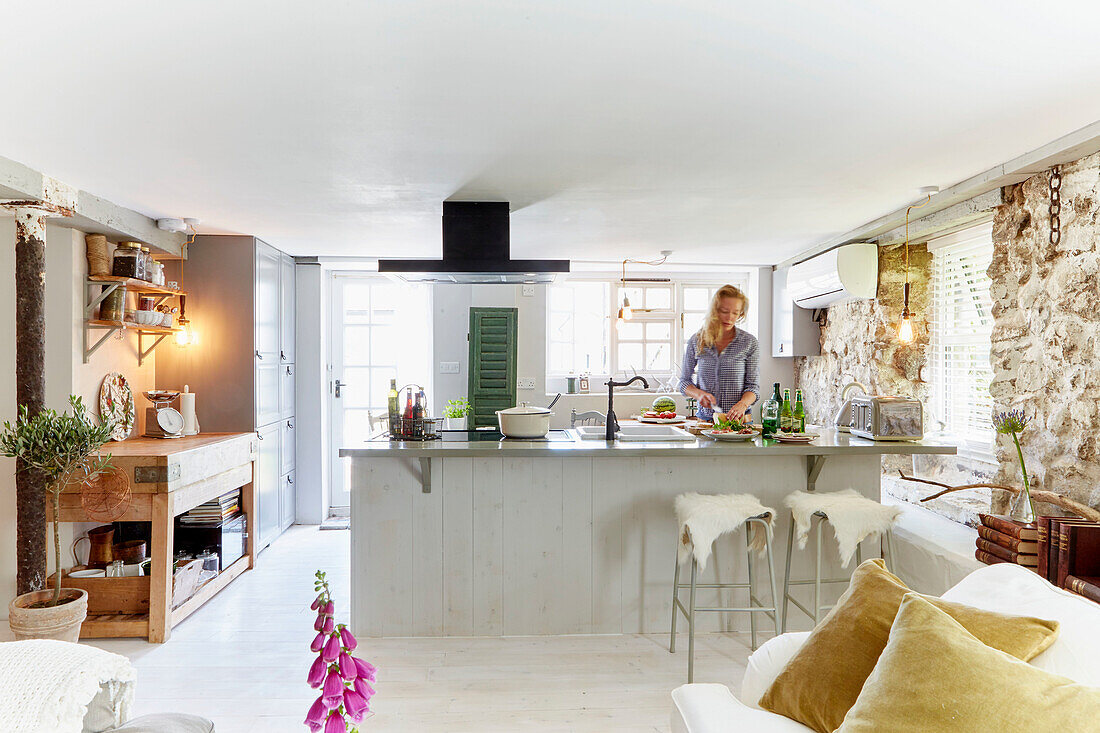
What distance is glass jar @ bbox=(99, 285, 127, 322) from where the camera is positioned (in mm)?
3811

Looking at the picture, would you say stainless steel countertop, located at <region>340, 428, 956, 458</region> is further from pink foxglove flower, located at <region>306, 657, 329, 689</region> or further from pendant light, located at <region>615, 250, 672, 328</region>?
pendant light, located at <region>615, 250, 672, 328</region>

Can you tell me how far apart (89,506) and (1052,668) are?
3930 mm

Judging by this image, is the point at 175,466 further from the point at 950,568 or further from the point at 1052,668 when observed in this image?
the point at 950,568

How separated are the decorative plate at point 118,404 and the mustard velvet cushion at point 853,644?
394 cm

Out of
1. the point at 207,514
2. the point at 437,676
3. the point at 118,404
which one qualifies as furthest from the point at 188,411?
the point at 437,676

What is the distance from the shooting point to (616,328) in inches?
258

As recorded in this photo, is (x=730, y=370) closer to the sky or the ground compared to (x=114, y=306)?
closer to the ground

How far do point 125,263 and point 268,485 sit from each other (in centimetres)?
201

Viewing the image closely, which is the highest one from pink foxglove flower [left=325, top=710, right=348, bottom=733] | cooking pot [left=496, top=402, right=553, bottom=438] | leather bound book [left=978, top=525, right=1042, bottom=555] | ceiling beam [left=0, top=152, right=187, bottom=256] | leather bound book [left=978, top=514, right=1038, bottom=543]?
ceiling beam [left=0, top=152, right=187, bottom=256]

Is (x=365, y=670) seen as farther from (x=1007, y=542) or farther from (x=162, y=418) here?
(x=162, y=418)

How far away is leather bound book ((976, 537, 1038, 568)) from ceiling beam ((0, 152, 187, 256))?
4.64 metres

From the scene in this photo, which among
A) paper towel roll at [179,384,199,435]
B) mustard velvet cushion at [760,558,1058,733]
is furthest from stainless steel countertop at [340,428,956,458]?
paper towel roll at [179,384,199,435]

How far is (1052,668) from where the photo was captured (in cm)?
128

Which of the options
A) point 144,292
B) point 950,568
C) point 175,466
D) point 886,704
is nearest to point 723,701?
point 886,704
